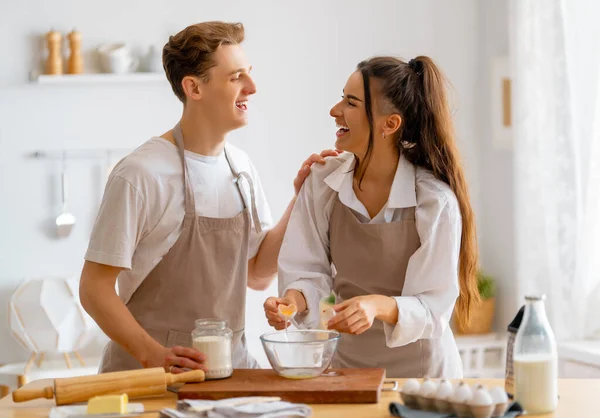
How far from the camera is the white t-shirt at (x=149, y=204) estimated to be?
2396 mm

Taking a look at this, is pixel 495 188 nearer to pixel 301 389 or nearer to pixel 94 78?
pixel 94 78

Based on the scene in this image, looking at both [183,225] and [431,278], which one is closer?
[431,278]

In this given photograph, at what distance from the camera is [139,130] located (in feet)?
15.2

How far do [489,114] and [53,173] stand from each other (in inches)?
88.4

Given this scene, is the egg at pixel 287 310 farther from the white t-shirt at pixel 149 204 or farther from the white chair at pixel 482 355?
the white chair at pixel 482 355

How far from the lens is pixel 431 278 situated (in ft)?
7.55

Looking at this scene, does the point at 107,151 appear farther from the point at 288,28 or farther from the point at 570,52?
the point at 570,52

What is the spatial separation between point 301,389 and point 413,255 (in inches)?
22.0

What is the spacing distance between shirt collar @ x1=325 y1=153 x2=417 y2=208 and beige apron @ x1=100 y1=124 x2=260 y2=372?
1.08ft

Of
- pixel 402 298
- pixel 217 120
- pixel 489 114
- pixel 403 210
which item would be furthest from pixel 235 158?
pixel 489 114

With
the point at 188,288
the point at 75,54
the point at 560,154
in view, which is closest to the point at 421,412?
the point at 188,288

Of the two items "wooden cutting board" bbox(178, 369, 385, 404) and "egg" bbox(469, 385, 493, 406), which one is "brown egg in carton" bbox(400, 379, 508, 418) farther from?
"wooden cutting board" bbox(178, 369, 385, 404)

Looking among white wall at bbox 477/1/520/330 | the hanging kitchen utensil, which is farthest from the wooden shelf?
white wall at bbox 477/1/520/330

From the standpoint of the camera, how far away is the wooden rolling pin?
1.94m
